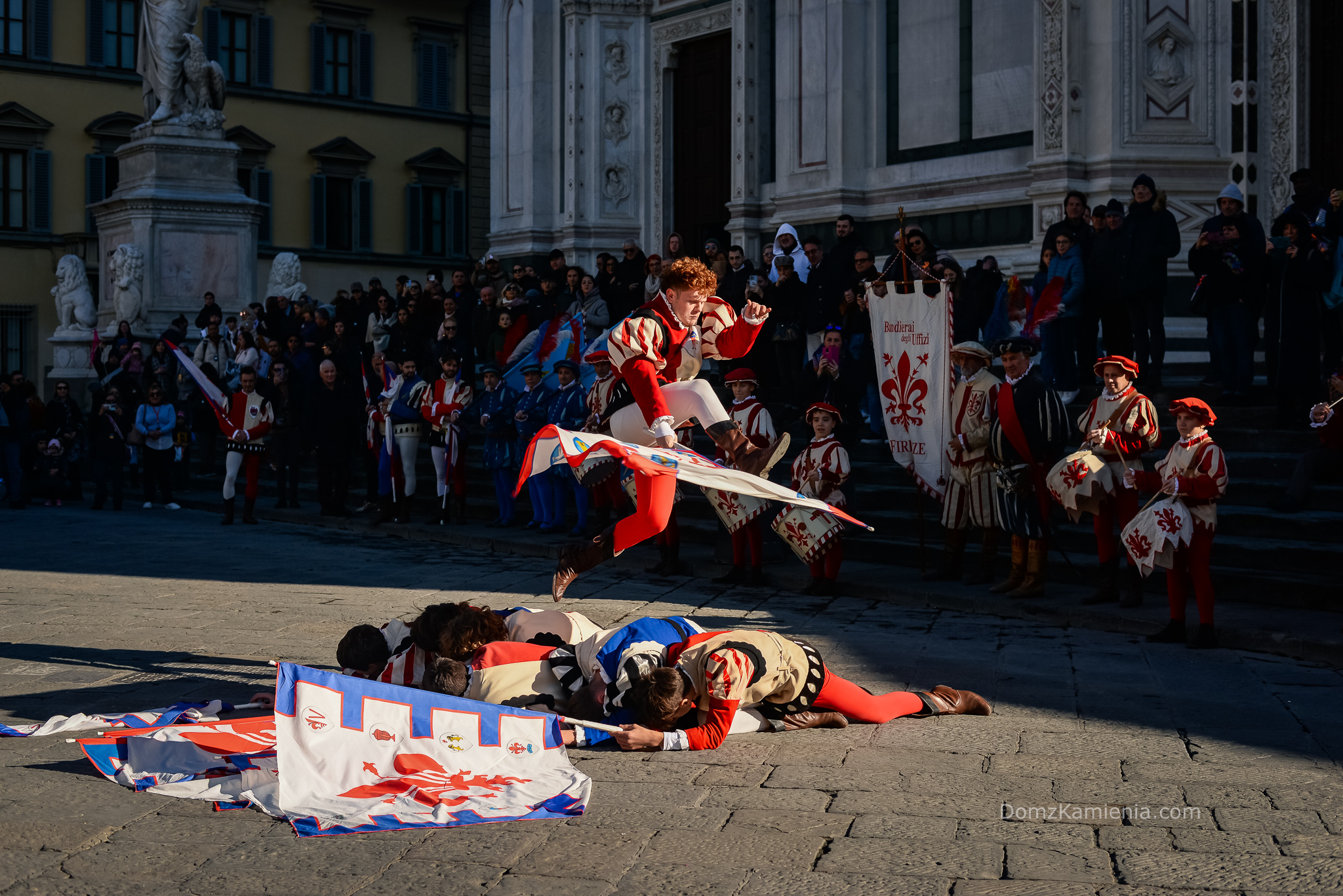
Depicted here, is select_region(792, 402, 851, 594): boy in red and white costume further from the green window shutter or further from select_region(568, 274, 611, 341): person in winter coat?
the green window shutter

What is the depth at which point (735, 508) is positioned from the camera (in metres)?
12.3

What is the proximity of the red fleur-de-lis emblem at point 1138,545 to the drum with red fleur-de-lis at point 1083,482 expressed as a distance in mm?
745

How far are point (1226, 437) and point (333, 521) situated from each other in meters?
10.4

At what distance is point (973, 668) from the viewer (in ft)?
27.6

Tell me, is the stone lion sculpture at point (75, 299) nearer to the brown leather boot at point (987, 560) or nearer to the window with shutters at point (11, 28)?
the window with shutters at point (11, 28)

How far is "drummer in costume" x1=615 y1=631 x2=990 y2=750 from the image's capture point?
6.12 metres

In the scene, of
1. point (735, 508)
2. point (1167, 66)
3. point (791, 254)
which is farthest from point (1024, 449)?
point (1167, 66)

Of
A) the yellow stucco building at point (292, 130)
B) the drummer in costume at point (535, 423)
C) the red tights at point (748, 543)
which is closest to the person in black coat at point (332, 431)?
the drummer in costume at point (535, 423)

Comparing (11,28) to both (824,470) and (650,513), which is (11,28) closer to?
(824,470)

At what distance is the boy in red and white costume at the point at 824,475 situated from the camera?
11602mm

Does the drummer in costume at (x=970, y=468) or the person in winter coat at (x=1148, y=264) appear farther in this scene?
the person in winter coat at (x=1148, y=264)

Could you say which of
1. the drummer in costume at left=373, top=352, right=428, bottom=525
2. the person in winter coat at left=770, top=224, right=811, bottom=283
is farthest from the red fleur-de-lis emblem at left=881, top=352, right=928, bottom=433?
the drummer in costume at left=373, top=352, right=428, bottom=525

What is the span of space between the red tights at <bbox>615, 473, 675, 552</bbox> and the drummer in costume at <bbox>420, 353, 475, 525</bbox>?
9798 mm

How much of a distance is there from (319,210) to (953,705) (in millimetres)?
35748
